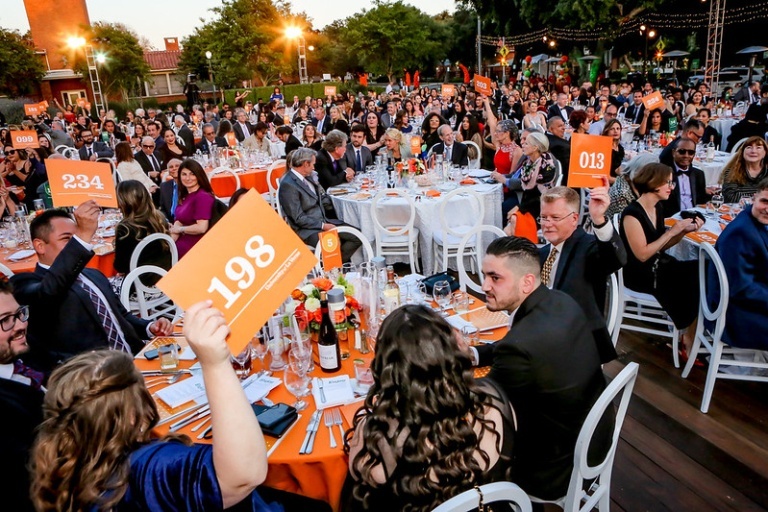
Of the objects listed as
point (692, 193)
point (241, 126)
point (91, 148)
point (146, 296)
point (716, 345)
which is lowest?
point (716, 345)

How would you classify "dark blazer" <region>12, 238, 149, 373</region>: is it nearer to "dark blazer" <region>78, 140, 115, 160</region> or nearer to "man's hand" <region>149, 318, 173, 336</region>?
"man's hand" <region>149, 318, 173, 336</region>

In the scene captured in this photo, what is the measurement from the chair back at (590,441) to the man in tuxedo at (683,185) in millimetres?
3639

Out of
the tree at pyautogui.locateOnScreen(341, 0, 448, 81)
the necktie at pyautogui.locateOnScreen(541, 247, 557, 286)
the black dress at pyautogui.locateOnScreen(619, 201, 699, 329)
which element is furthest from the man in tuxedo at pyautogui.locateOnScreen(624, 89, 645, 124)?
the tree at pyautogui.locateOnScreen(341, 0, 448, 81)

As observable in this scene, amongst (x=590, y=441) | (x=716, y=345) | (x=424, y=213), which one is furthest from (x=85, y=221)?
(x=716, y=345)

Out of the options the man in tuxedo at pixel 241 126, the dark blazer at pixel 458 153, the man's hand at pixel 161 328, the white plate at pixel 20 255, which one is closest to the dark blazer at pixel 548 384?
the man's hand at pixel 161 328

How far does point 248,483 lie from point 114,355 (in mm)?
651

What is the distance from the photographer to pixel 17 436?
1.84 m

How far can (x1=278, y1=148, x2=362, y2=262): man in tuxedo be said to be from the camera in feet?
17.3

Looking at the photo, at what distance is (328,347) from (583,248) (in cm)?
162

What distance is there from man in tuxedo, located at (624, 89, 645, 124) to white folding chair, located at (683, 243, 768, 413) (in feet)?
24.2

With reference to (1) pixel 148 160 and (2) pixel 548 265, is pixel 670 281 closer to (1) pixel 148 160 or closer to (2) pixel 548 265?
(2) pixel 548 265

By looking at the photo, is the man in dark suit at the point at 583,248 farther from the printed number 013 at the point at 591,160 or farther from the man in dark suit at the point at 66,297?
the man in dark suit at the point at 66,297

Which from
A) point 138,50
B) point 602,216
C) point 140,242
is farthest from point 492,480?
point 138,50

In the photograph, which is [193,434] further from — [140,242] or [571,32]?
[571,32]
